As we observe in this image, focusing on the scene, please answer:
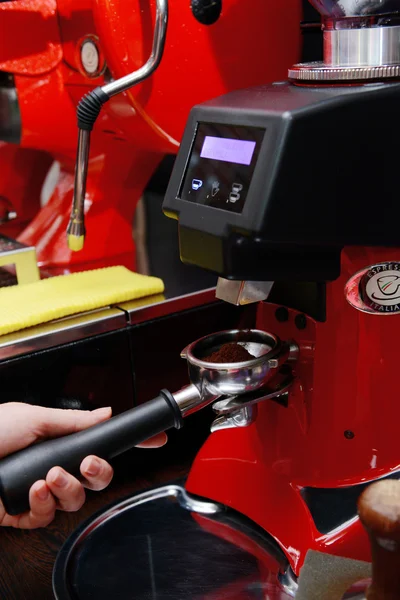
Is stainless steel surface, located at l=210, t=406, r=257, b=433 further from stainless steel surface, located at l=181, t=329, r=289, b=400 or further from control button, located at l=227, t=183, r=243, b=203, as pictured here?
control button, located at l=227, t=183, r=243, b=203

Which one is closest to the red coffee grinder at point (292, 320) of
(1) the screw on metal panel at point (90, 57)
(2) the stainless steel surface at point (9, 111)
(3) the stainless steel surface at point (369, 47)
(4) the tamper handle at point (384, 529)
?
(3) the stainless steel surface at point (369, 47)

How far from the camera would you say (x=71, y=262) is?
0.89 meters

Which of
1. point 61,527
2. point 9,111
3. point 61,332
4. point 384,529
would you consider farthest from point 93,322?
point 384,529

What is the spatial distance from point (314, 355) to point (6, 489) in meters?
0.24

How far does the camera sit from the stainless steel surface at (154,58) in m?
0.58

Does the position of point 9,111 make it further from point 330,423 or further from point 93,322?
point 330,423

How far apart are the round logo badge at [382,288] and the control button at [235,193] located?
13 cm

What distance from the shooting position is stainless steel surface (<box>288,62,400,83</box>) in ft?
1.39

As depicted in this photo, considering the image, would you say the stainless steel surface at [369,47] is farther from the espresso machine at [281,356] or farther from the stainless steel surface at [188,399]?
the stainless steel surface at [188,399]

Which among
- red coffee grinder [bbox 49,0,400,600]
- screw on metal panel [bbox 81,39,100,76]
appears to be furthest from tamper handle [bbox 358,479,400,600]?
screw on metal panel [bbox 81,39,100,76]

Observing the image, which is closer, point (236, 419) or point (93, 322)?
point (236, 419)

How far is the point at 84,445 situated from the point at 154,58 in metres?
0.32

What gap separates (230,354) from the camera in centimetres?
52

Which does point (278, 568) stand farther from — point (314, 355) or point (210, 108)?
point (210, 108)
